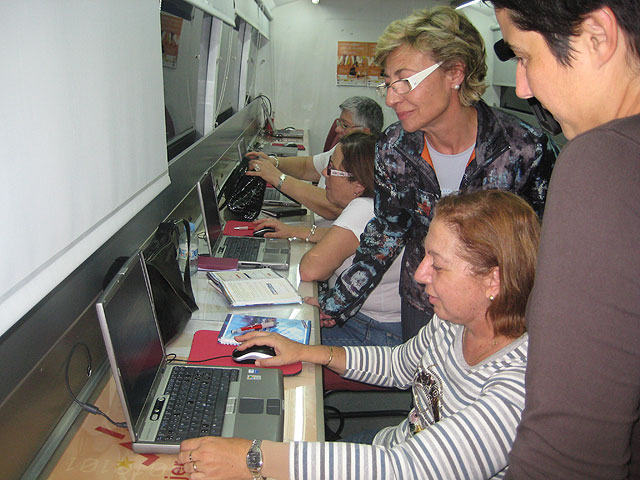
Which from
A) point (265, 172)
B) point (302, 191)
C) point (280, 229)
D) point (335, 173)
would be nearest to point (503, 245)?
point (335, 173)

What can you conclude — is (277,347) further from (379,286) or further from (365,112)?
(365,112)

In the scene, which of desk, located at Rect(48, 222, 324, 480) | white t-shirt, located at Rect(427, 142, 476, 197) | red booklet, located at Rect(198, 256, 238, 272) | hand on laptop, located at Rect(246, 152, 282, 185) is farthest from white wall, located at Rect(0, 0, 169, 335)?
hand on laptop, located at Rect(246, 152, 282, 185)

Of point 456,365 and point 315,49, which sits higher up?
point 315,49

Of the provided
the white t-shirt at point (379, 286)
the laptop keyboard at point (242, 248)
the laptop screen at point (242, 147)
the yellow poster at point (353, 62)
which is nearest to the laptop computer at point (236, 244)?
the laptop keyboard at point (242, 248)

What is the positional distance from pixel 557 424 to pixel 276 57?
6855 mm

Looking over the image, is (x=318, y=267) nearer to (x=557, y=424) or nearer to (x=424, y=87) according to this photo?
(x=424, y=87)

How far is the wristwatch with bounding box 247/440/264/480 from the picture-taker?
42.9 inches

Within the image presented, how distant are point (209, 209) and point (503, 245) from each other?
1.51 meters

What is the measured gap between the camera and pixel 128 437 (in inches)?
47.7

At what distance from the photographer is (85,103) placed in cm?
120

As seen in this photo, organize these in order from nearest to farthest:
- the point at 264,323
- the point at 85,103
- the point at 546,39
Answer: the point at 546,39, the point at 85,103, the point at 264,323

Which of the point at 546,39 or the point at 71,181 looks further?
the point at 71,181

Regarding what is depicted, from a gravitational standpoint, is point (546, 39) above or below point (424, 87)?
above

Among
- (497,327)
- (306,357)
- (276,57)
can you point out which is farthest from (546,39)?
(276,57)
